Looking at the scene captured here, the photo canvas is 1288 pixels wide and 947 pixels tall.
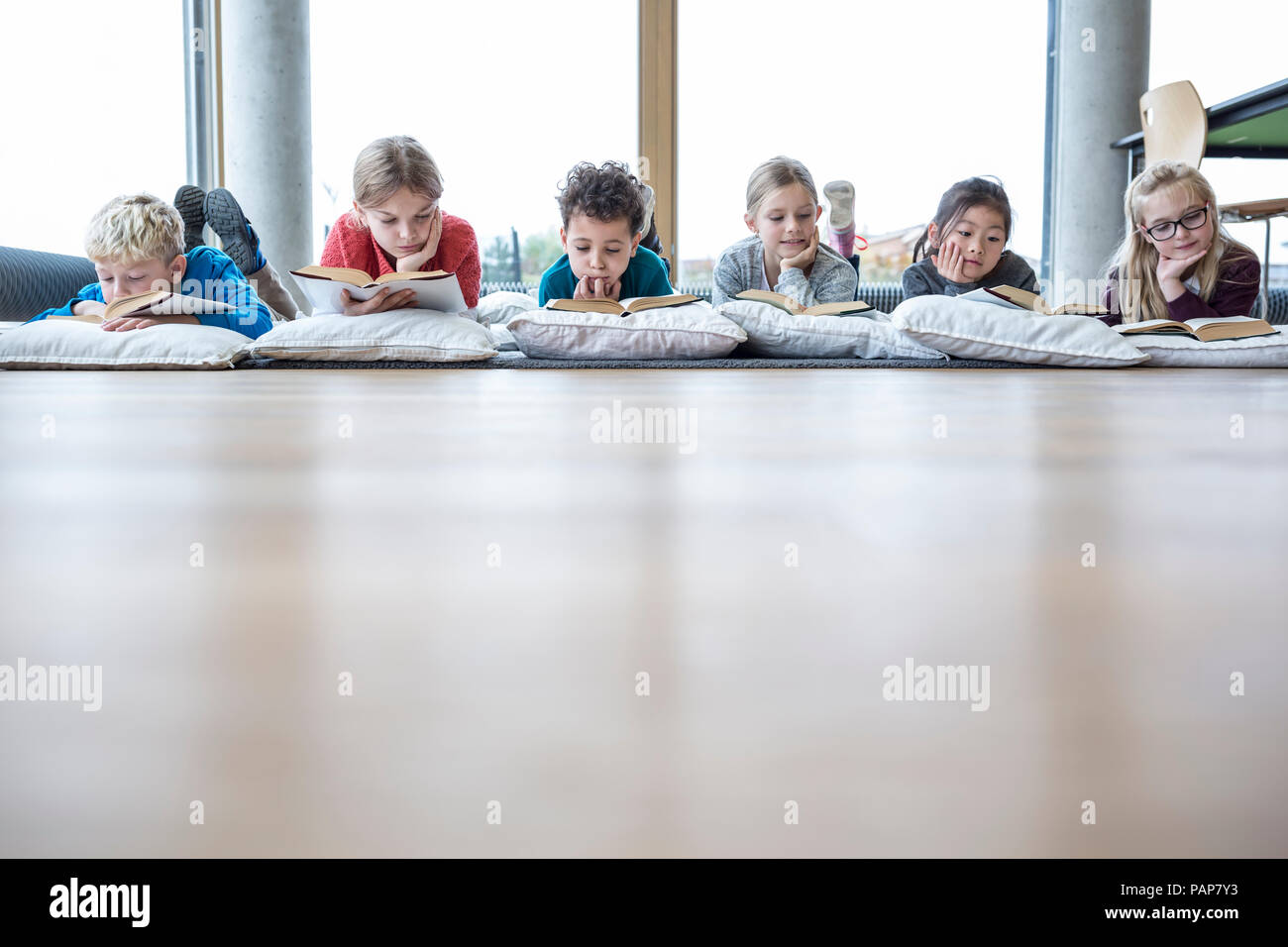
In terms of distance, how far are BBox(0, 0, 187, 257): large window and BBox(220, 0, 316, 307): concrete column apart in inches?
18.7

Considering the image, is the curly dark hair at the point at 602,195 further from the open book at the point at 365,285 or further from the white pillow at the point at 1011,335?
the white pillow at the point at 1011,335

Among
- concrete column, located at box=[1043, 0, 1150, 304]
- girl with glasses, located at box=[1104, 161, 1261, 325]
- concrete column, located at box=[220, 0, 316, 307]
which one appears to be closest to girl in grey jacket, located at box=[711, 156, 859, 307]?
girl with glasses, located at box=[1104, 161, 1261, 325]

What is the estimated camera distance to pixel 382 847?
18 cm

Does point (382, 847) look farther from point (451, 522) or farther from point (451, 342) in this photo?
point (451, 342)

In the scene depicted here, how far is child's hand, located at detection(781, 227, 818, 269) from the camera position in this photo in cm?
260

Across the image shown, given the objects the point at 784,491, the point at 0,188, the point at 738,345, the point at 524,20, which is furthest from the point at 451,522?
the point at 524,20

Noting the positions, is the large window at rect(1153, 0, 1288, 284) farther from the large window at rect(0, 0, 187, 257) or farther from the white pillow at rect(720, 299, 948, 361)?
the large window at rect(0, 0, 187, 257)

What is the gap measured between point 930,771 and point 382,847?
0.36 feet

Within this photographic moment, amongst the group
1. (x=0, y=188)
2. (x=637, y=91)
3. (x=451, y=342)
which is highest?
(x=637, y=91)

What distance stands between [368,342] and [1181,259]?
6.02 ft

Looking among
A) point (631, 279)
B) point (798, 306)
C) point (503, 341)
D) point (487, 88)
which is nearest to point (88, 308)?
point (503, 341)

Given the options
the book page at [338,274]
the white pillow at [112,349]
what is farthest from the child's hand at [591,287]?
the white pillow at [112,349]

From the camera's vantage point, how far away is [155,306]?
6.42 feet

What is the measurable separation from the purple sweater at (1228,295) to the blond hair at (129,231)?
7.34 feet
